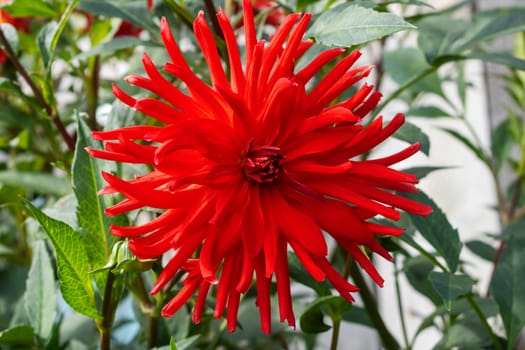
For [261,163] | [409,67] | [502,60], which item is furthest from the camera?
[409,67]

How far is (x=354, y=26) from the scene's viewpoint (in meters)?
0.30

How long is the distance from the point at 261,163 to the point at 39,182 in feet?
0.80

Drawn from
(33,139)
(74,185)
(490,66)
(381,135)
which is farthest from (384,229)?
(490,66)

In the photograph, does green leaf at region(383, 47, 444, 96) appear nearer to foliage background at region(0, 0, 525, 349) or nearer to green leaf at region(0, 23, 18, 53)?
foliage background at region(0, 0, 525, 349)

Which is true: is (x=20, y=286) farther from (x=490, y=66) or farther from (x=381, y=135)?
(x=490, y=66)

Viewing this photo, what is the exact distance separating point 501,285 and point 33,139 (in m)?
0.36

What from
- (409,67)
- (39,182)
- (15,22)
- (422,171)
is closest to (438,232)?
(422,171)

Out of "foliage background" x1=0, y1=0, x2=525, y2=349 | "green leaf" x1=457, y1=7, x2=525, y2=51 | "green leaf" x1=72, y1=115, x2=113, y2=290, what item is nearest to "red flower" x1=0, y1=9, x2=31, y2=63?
"foliage background" x1=0, y1=0, x2=525, y2=349

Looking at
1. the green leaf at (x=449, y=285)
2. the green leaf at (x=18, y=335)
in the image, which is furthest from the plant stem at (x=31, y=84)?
the green leaf at (x=449, y=285)

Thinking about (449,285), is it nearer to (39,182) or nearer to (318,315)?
(318,315)

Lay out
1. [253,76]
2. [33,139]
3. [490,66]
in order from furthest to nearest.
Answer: [490,66] < [33,139] < [253,76]

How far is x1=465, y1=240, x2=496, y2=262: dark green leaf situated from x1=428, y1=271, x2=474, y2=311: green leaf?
0.13 m

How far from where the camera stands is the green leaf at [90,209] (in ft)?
1.10

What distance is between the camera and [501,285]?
1.31 feet
